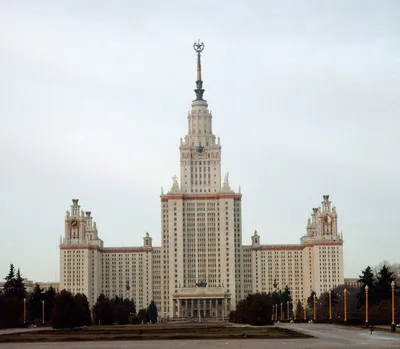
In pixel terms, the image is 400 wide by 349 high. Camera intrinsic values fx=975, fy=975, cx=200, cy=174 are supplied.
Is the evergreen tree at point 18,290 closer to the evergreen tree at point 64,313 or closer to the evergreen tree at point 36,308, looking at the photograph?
the evergreen tree at point 36,308

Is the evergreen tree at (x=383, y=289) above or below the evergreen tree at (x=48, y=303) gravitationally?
above

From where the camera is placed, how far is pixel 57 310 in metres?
99.6

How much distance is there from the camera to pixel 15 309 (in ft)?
395

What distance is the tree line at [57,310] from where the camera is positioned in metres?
99.8

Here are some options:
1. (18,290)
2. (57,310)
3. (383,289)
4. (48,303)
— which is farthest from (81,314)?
(48,303)

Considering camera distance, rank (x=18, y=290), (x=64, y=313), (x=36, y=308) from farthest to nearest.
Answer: (x=36, y=308) < (x=18, y=290) < (x=64, y=313)

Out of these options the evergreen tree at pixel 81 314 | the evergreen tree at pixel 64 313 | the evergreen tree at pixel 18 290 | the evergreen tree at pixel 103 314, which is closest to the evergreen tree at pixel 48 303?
the evergreen tree at pixel 18 290

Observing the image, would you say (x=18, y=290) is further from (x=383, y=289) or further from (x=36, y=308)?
(x=383, y=289)

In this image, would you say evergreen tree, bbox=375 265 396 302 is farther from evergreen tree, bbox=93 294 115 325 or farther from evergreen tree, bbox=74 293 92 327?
evergreen tree, bbox=93 294 115 325

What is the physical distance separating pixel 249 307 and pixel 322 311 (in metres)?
48.8

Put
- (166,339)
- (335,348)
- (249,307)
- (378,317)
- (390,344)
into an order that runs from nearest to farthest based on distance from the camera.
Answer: (335,348) < (390,344) < (166,339) < (378,317) < (249,307)

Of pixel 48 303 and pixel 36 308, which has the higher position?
pixel 48 303

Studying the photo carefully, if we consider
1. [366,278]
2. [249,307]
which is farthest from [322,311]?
[249,307]

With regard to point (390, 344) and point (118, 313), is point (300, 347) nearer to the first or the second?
point (390, 344)
